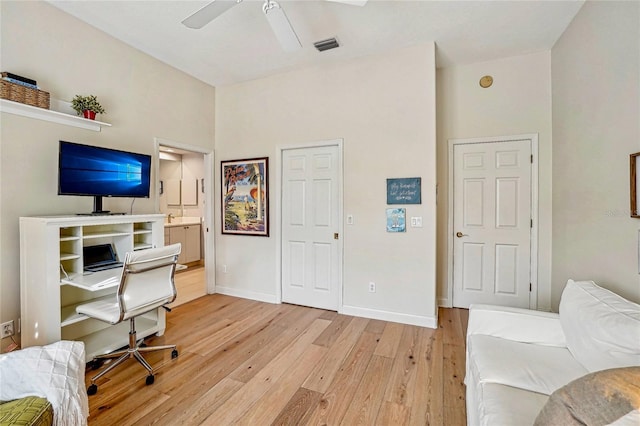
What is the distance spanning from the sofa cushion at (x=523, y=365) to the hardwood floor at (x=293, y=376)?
47 cm

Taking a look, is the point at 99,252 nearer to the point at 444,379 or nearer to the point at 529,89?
the point at 444,379

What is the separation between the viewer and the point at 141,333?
2.67 meters

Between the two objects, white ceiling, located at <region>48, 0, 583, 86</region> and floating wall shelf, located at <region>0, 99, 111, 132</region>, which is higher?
white ceiling, located at <region>48, 0, 583, 86</region>

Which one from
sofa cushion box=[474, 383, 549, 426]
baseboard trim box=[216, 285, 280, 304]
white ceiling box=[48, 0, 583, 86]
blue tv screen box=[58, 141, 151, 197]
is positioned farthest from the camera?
baseboard trim box=[216, 285, 280, 304]

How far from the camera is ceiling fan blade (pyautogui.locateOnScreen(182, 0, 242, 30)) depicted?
74.3 inches

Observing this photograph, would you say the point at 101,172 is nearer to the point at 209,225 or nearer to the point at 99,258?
the point at 99,258

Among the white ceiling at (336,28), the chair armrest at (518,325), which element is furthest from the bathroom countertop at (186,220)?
the chair armrest at (518,325)

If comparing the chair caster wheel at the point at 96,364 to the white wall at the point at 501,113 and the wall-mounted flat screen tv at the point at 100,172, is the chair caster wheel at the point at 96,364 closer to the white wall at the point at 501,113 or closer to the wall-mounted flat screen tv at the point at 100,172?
the wall-mounted flat screen tv at the point at 100,172

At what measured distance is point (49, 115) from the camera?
2.36m

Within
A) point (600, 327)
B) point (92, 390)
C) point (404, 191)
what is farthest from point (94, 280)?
point (600, 327)

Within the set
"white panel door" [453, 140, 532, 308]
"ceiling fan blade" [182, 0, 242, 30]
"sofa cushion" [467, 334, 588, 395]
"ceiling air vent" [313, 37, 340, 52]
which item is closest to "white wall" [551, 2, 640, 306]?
"white panel door" [453, 140, 532, 308]

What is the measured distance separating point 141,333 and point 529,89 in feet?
15.8

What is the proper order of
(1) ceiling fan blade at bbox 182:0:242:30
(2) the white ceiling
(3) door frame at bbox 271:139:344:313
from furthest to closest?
1. (3) door frame at bbox 271:139:344:313
2. (2) the white ceiling
3. (1) ceiling fan blade at bbox 182:0:242:30

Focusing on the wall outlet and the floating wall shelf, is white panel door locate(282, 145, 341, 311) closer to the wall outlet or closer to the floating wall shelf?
the floating wall shelf
